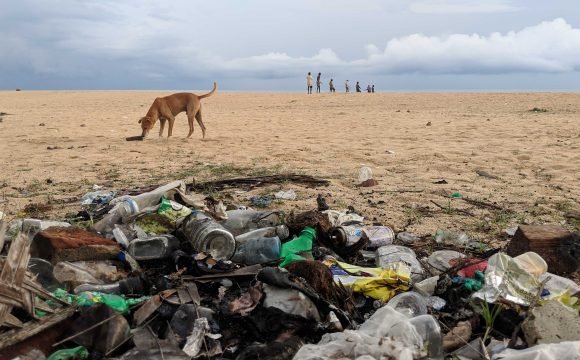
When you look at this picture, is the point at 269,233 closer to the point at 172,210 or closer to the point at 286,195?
the point at 172,210

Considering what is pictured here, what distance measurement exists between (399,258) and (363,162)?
415 cm

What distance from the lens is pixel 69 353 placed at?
7.45ft

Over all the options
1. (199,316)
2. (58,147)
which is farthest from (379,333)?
(58,147)

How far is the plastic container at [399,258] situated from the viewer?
3184mm

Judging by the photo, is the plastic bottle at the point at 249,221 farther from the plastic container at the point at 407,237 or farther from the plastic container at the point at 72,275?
the plastic container at the point at 72,275

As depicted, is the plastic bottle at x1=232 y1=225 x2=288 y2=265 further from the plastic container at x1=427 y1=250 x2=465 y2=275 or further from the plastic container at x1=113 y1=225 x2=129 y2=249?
the plastic container at x1=427 y1=250 x2=465 y2=275

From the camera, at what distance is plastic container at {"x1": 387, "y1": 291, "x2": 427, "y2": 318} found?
Answer: 2607 millimetres

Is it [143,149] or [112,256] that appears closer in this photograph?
[112,256]

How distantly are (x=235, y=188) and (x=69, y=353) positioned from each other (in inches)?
132

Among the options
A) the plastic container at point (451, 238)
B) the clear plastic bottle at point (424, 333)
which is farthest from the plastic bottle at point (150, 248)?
the plastic container at point (451, 238)

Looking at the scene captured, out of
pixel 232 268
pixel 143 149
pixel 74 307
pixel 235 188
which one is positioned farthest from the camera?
pixel 143 149

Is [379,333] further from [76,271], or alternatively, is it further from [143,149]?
[143,149]

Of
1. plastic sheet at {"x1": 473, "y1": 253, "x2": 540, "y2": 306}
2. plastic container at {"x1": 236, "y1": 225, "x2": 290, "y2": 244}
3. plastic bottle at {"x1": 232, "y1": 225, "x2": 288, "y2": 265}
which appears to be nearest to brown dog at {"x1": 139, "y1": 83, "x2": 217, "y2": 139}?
plastic container at {"x1": 236, "y1": 225, "x2": 290, "y2": 244}

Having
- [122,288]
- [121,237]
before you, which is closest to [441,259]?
[122,288]
